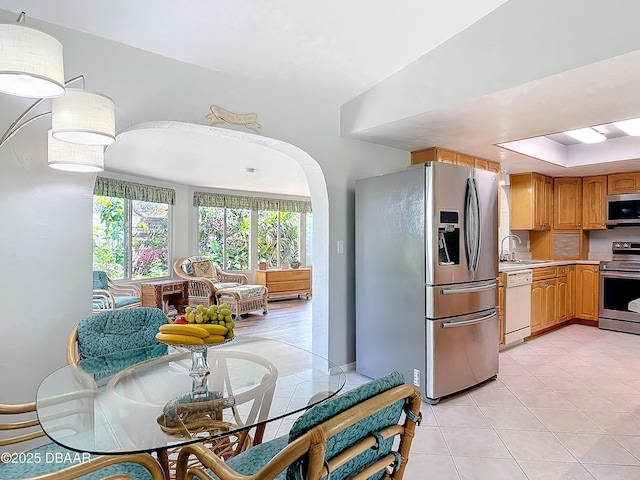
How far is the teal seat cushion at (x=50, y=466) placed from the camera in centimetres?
122

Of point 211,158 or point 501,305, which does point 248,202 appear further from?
point 501,305

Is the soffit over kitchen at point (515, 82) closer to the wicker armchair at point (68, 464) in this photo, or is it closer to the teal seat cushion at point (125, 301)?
the wicker armchair at point (68, 464)

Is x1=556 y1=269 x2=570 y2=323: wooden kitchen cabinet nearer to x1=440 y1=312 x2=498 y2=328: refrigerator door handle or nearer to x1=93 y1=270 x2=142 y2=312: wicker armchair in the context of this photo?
x1=440 y1=312 x2=498 y2=328: refrigerator door handle

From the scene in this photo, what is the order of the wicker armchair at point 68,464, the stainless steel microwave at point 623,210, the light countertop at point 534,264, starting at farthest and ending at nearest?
the stainless steel microwave at point 623,210, the light countertop at point 534,264, the wicker armchair at point 68,464

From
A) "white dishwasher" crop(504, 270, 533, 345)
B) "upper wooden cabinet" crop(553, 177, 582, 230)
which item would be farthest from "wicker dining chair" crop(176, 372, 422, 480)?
"upper wooden cabinet" crop(553, 177, 582, 230)

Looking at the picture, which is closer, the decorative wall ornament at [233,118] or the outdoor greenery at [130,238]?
the decorative wall ornament at [233,118]

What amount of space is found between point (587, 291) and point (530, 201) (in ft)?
4.89

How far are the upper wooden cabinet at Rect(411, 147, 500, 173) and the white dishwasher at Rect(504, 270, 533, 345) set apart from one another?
1269mm

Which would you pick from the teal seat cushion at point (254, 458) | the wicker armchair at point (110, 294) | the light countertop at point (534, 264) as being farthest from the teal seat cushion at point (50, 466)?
the light countertop at point (534, 264)

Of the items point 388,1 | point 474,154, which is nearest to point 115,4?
point 388,1

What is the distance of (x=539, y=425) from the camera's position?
8.24ft

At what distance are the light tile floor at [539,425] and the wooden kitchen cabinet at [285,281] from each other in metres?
4.36

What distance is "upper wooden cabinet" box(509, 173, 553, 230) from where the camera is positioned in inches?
203

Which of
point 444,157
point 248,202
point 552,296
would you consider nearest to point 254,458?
point 444,157
